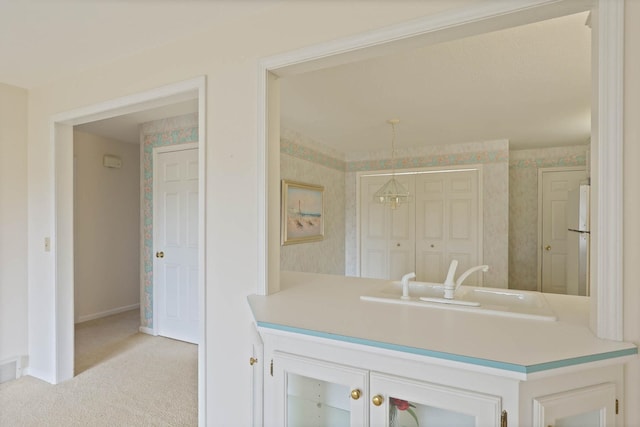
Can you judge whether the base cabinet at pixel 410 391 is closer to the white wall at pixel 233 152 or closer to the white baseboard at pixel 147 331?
the white wall at pixel 233 152

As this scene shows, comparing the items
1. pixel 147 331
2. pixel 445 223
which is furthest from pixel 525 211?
pixel 147 331

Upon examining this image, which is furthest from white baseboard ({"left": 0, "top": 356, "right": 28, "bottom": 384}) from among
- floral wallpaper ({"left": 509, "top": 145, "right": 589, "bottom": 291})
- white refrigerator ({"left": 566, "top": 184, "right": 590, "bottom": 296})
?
floral wallpaper ({"left": 509, "top": 145, "right": 589, "bottom": 291})

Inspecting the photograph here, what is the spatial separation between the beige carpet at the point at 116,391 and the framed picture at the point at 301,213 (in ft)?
5.01

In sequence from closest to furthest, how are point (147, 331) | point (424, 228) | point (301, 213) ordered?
point (147, 331) → point (301, 213) → point (424, 228)

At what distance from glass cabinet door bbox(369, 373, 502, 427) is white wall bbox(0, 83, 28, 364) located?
114 inches

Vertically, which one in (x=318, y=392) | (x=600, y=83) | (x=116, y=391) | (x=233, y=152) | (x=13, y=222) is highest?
(x=600, y=83)

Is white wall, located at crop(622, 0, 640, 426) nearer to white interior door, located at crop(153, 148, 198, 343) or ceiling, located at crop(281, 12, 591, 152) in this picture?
ceiling, located at crop(281, 12, 591, 152)

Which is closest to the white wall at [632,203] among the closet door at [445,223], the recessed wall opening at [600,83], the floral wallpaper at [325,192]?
the recessed wall opening at [600,83]

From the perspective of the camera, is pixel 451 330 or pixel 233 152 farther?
pixel 233 152

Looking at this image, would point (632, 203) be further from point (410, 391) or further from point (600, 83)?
point (410, 391)

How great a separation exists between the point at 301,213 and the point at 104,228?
99.5 inches

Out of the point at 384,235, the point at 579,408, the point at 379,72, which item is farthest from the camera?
the point at 384,235

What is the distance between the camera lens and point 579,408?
3.26ft

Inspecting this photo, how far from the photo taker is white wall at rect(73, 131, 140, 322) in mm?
4152
